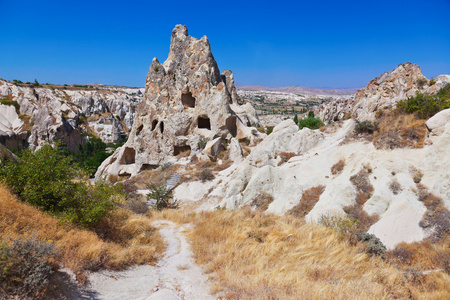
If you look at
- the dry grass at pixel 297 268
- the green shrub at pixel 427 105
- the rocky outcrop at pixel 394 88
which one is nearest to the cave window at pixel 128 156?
the dry grass at pixel 297 268

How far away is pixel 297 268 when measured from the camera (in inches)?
191

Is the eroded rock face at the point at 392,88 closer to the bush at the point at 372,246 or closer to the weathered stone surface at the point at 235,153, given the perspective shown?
the weathered stone surface at the point at 235,153

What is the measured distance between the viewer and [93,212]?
5.38 m

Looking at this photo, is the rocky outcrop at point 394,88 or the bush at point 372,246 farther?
the rocky outcrop at point 394,88

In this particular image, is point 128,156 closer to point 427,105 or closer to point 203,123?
point 203,123

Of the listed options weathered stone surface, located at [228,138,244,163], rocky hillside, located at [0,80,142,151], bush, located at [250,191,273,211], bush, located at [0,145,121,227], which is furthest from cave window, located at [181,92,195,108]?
rocky hillside, located at [0,80,142,151]

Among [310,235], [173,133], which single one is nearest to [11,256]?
[310,235]

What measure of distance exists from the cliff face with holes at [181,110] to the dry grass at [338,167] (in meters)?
12.1

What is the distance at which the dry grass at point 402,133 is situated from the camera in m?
10.1

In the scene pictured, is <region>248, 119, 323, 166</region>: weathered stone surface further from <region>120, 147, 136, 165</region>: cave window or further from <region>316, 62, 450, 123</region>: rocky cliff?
<region>120, 147, 136, 165</region>: cave window

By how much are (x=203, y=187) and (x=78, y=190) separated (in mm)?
10931

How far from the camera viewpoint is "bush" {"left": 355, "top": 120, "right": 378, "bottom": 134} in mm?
12172

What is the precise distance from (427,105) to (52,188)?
14961mm

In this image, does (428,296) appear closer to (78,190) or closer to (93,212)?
(93,212)
